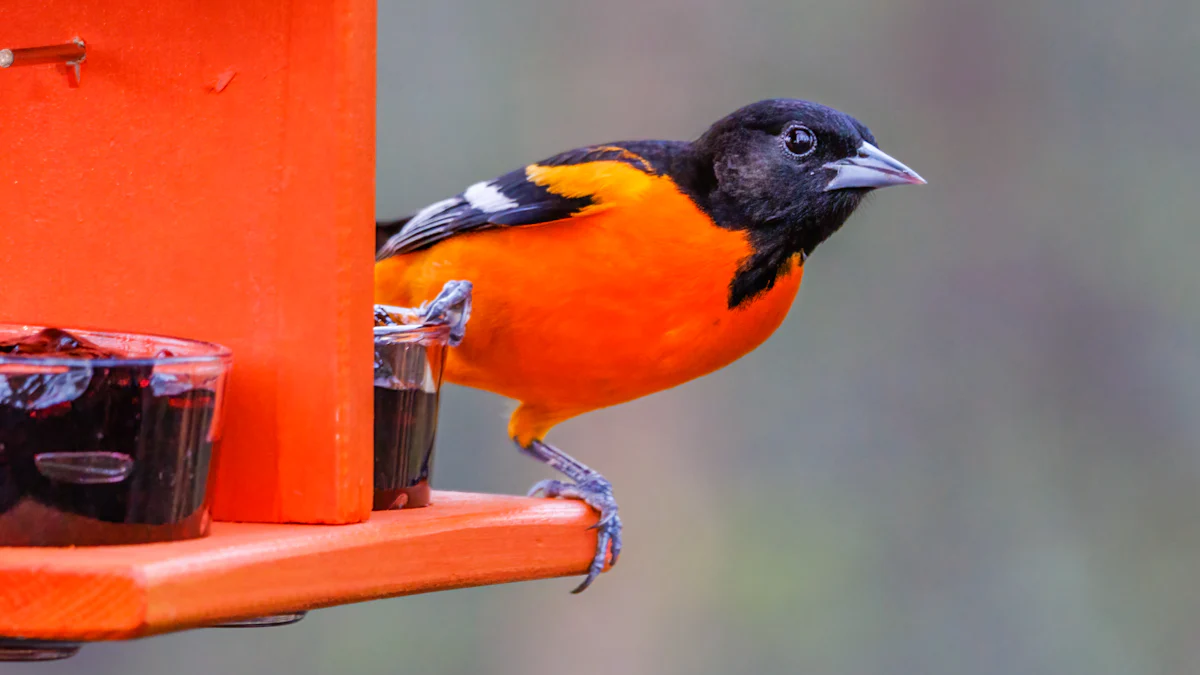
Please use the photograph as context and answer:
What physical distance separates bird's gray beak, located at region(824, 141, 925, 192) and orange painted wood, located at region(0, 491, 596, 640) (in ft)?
3.05

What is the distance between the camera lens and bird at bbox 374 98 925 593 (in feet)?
8.89

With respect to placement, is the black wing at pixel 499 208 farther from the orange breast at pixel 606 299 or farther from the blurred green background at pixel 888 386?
the blurred green background at pixel 888 386

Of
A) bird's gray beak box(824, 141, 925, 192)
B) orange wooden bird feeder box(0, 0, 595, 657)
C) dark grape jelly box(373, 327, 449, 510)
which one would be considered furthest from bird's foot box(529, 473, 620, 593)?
bird's gray beak box(824, 141, 925, 192)

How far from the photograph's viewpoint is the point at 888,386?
238 inches

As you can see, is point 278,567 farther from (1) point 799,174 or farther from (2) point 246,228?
(1) point 799,174

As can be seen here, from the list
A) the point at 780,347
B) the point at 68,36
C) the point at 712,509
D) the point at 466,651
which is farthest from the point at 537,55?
the point at 68,36

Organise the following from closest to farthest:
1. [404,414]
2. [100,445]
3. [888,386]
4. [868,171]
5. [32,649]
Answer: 1. [100,445]
2. [32,649]
3. [404,414]
4. [868,171]
5. [888,386]

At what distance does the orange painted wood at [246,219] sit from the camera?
1836 millimetres

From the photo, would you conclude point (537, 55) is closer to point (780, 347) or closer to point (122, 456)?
point (780, 347)

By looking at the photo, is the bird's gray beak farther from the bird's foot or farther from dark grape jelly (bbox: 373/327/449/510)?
dark grape jelly (bbox: 373/327/449/510)

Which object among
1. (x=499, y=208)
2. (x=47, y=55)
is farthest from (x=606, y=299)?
(x=47, y=55)

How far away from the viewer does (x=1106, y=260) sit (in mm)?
5984

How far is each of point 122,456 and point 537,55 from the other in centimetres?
470

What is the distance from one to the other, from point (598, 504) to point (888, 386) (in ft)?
12.1
